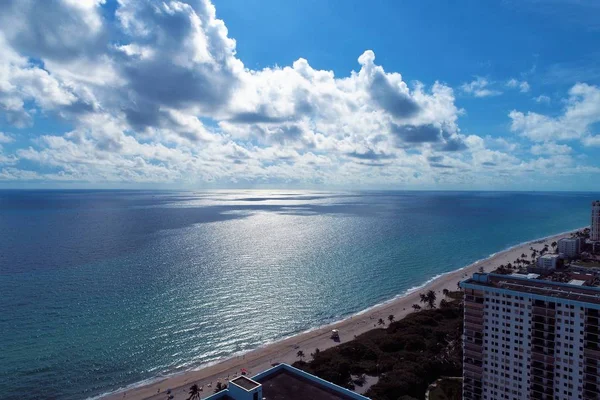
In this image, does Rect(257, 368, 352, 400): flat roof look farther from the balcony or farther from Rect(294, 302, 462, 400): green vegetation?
the balcony

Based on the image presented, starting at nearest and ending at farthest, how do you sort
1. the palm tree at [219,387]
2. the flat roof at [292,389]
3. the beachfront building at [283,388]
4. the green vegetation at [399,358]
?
the beachfront building at [283,388] → the flat roof at [292,389] → the green vegetation at [399,358] → the palm tree at [219,387]

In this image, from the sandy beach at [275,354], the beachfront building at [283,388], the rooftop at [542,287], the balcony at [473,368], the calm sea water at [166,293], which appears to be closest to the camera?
the beachfront building at [283,388]

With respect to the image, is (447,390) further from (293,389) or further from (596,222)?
(596,222)

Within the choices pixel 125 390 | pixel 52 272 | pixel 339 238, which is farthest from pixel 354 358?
pixel 339 238

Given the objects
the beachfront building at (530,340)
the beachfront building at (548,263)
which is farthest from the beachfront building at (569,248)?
the beachfront building at (530,340)

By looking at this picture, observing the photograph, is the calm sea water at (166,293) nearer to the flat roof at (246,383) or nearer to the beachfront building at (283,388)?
the beachfront building at (283,388)

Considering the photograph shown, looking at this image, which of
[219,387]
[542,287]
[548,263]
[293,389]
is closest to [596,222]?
[548,263]

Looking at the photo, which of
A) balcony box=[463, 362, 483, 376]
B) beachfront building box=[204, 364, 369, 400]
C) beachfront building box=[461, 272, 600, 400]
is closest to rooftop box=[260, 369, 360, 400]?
beachfront building box=[204, 364, 369, 400]

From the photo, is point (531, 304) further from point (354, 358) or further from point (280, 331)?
point (280, 331)
